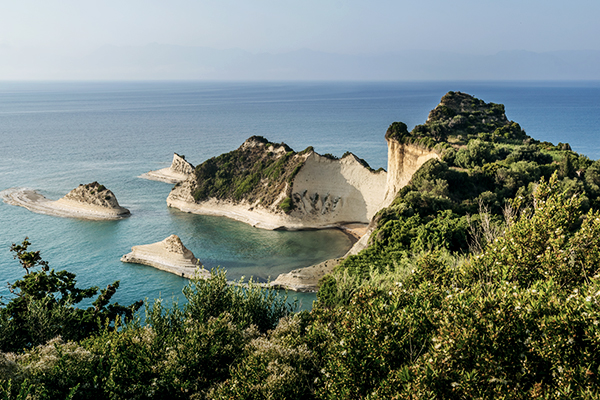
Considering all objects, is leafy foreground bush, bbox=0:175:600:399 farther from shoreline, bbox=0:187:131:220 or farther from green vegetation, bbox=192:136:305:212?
shoreline, bbox=0:187:131:220

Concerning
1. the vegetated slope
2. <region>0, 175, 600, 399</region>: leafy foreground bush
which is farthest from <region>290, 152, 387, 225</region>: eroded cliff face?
<region>0, 175, 600, 399</region>: leafy foreground bush

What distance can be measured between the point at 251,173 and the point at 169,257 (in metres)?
23.1

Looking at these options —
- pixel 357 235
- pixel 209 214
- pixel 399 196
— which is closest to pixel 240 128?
pixel 209 214

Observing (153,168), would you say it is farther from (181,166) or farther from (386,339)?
(386,339)

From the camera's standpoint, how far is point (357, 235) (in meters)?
50.4

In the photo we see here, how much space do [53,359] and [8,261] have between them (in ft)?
119

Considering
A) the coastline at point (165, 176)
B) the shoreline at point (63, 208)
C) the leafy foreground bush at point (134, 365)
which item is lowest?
the shoreline at point (63, 208)

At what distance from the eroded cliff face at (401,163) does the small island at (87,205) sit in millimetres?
35188

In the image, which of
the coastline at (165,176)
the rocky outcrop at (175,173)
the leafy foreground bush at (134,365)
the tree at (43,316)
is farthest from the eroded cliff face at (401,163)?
the coastline at (165,176)

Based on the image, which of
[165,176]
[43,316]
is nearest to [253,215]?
[165,176]

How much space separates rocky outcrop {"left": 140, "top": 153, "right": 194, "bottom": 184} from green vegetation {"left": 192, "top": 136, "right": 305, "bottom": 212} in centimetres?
1436

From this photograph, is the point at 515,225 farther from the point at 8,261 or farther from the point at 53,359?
the point at 8,261

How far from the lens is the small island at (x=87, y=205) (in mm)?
56188

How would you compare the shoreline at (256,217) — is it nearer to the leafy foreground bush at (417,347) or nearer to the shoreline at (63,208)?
the shoreline at (63,208)
